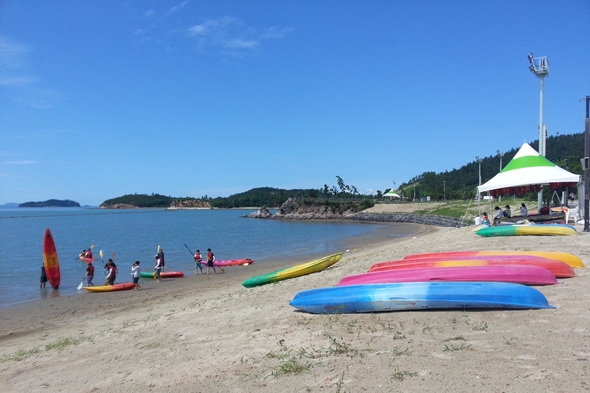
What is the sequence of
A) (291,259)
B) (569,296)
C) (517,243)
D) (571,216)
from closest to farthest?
1. (569,296)
2. (517,243)
3. (571,216)
4. (291,259)

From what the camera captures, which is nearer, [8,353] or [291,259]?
[8,353]

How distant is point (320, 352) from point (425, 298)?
1.84 meters

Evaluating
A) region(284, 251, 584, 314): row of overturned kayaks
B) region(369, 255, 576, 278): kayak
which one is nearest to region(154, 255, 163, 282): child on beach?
region(369, 255, 576, 278): kayak

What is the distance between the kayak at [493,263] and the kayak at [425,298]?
1.90 meters

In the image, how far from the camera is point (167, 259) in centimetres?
2634

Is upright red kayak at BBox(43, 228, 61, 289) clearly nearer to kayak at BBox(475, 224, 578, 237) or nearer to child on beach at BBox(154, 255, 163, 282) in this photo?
child on beach at BBox(154, 255, 163, 282)

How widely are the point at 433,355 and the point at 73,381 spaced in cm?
445

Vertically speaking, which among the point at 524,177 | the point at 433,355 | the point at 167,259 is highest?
the point at 524,177

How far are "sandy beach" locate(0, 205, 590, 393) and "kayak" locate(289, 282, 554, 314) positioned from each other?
128 millimetres

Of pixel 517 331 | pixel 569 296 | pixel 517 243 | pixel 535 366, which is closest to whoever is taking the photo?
pixel 535 366

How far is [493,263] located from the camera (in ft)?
26.1

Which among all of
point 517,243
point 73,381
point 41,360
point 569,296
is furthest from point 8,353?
point 517,243

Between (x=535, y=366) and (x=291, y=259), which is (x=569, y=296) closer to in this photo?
(x=535, y=366)

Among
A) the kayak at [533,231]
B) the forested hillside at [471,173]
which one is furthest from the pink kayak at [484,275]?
the forested hillside at [471,173]
